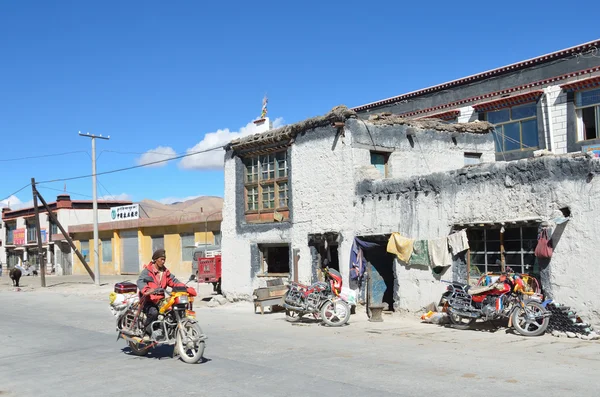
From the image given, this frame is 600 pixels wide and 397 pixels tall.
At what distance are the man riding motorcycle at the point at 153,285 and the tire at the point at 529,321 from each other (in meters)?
6.51

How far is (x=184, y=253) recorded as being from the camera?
1379 inches

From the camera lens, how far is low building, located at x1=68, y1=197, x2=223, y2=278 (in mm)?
33500

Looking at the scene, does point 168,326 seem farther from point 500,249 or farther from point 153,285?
point 500,249

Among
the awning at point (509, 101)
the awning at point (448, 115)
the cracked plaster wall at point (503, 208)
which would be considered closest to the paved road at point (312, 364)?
the cracked plaster wall at point (503, 208)

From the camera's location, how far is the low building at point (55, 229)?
48094 mm

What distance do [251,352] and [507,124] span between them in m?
22.8

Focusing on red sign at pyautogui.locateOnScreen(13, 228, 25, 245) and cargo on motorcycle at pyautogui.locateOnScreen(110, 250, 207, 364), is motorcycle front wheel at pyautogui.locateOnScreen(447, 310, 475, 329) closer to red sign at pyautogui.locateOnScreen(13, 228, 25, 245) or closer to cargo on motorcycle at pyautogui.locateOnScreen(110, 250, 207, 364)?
cargo on motorcycle at pyautogui.locateOnScreen(110, 250, 207, 364)

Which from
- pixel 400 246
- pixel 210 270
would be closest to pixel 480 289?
pixel 400 246

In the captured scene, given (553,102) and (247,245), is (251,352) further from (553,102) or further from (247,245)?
(553,102)

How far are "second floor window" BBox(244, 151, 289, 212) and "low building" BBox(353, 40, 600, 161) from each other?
9.86 meters

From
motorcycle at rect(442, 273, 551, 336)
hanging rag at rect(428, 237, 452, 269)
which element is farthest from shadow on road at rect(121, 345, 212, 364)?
hanging rag at rect(428, 237, 452, 269)

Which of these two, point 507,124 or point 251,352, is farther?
point 507,124

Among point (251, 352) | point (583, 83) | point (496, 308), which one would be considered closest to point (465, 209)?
point (496, 308)

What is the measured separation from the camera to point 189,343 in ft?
29.2
